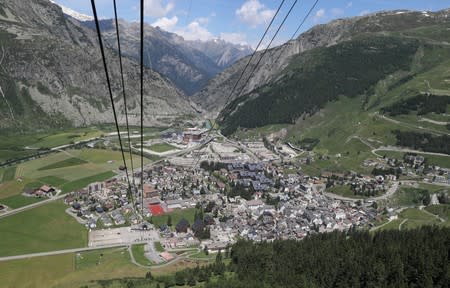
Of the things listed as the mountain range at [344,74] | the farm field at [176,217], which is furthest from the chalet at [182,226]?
the mountain range at [344,74]

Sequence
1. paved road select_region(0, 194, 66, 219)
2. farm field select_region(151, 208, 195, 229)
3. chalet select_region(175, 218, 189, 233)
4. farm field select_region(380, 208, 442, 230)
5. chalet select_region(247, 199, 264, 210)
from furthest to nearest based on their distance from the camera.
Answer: chalet select_region(247, 199, 264, 210), farm field select_region(151, 208, 195, 229), paved road select_region(0, 194, 66, 219), farm field select_region(380, 208, 442, 230), chalet select_region(175, 218, 189, 233)

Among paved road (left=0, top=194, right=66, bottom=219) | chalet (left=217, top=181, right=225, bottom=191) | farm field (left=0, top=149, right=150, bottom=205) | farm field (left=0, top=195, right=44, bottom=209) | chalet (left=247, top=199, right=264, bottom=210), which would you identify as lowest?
chalet (left=247, top=199, right=264, bottom=210)

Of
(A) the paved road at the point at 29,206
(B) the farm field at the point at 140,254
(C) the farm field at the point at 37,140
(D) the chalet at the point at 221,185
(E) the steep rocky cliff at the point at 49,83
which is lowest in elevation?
(B) the farm field at the point at 140,254

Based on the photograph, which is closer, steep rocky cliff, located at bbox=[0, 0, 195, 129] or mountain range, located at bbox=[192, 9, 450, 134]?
steep rocky cliff, located at bbox=[0, 0, 195, 129]

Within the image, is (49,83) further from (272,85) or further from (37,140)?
(272,85)

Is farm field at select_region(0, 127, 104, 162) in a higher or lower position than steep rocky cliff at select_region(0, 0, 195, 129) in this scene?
lower

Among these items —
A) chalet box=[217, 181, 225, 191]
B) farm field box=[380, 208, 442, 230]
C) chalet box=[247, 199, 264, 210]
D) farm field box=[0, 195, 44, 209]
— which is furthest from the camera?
chalet box=[217, 181, 225, 191]

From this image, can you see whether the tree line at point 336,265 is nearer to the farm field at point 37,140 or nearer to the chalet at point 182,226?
the chalet at point 182,226

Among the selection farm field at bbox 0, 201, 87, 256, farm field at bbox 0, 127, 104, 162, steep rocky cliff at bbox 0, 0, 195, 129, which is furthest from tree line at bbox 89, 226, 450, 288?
steep rocky cliff at bbox 0, 0, 195, 129

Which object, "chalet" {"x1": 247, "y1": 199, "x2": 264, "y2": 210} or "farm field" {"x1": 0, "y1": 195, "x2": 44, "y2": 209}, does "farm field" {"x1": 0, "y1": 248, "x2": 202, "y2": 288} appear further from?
"chalet" {"x1": 247, "y1": 199, "x2": 264, "y2": 210}
